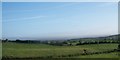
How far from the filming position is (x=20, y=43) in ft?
234

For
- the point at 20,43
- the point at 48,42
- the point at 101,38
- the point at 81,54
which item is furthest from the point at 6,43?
the point at 101,38

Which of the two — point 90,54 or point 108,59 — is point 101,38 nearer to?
point 90,54

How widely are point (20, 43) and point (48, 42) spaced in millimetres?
8631

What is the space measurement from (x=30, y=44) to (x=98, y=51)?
24.0 meters

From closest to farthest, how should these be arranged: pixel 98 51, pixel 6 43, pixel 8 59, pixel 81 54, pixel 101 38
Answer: pixel 8 59, pixel 81 54, pixel 98 51, pixel 6 43, pixel 101 38

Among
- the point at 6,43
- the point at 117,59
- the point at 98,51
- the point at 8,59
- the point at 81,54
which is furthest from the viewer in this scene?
the point at 6,43

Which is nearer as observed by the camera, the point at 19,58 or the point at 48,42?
the point at 19,58

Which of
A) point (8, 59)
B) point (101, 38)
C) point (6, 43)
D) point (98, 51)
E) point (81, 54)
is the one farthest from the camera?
point (101, 38)

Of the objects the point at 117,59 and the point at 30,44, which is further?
the point at 30,44

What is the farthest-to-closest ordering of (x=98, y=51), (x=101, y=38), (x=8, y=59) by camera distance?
1. (x=101, y=38)
2. (x=98, y=51)
3. (x=8, y=59)

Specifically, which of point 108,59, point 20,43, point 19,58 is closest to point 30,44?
point 20,43

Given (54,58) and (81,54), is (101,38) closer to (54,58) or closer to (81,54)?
(81,54)

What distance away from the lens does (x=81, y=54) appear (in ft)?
171

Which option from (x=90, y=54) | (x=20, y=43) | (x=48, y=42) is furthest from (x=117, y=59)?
(x=20, y=43)
